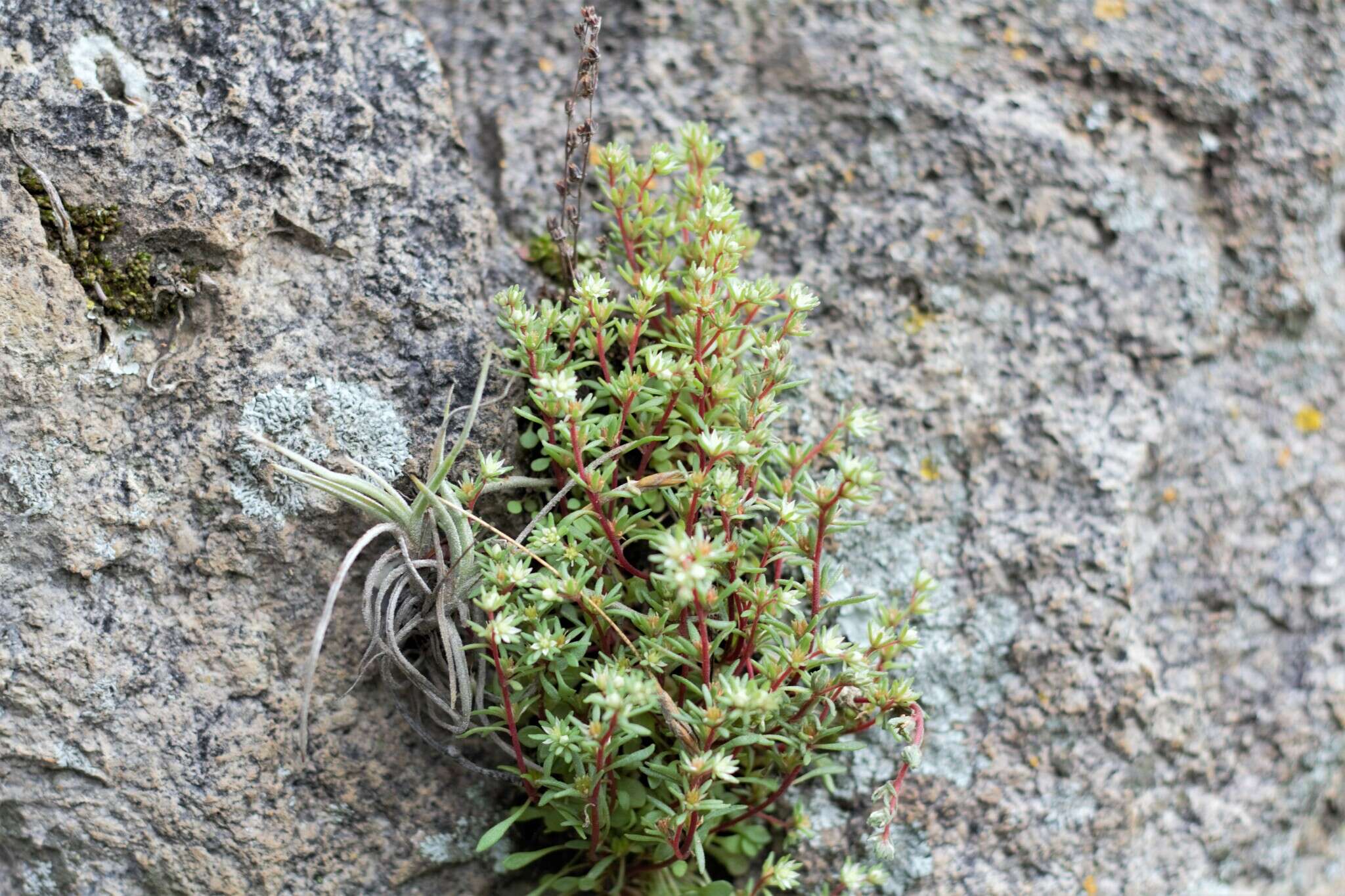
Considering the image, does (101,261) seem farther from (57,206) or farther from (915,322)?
(915,322)

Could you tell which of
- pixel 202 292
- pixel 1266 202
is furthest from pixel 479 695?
pixel 1266 202

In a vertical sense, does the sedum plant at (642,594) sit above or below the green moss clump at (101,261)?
below

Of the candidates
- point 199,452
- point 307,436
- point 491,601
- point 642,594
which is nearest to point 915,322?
point 642,594

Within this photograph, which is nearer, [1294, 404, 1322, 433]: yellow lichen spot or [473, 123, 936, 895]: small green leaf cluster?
[473, 123, 936, 895]: small green leaf cluster

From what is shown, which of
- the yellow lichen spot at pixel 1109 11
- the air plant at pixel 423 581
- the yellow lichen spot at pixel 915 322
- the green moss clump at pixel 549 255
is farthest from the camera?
the yellow lichen spot at pixel 1109 11

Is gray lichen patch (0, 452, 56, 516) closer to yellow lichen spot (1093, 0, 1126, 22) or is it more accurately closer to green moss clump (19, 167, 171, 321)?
green moss clump (19, 167, 171, 321)

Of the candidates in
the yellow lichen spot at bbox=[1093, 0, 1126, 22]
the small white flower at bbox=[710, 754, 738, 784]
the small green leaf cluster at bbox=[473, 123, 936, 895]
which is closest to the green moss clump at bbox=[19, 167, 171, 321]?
the small green leaf cluster at bbox=[473, 123, 936, 895]

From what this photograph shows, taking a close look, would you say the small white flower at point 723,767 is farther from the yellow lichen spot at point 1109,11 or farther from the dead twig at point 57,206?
the yellow lichen spot at point 1109,11

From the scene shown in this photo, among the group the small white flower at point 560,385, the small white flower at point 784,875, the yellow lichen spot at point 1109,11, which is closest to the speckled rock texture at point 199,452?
the small white flower at point 560,385
